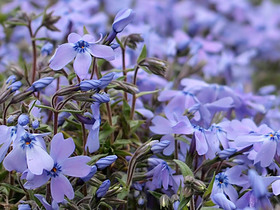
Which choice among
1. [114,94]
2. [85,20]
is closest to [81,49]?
[114,94]

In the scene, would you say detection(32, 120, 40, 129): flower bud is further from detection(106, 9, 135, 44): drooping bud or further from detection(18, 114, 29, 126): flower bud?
detection(106, 9, 135, 44): drooping bud

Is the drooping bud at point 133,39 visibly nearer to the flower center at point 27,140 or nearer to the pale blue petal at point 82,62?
the pale blue petal at point 82,62

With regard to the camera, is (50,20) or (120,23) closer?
(120,23)

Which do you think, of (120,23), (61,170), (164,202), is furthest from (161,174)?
(120,23)

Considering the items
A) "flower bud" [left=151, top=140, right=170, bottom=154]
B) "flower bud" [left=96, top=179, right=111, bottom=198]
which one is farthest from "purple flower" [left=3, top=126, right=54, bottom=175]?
"flower bud" [left=151, top=140, right=170, bottom=154]

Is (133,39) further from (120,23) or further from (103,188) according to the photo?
(103,188)

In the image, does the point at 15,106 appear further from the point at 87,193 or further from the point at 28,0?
the point at 28,0
